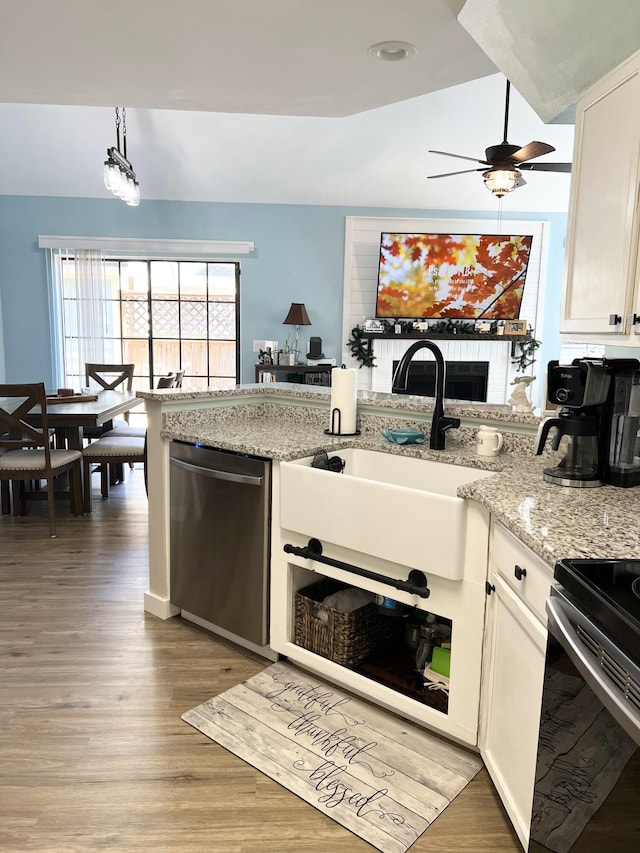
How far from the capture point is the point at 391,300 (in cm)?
651

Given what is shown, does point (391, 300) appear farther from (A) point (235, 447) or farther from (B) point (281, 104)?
(A) point (235, 447)

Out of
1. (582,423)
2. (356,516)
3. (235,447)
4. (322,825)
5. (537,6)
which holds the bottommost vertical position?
(322,825)

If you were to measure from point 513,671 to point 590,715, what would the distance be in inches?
18.9

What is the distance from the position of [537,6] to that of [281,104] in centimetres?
144

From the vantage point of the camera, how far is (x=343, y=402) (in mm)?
2619

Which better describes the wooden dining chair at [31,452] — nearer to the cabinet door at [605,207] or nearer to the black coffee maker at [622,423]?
the cabinet door at [605,207]

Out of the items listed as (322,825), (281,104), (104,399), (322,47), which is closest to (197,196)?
(104,399)

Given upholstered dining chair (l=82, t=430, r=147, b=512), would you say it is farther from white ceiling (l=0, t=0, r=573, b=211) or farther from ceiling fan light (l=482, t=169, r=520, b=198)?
ceiling fan light (l=482, t=169, r=520, b=198)

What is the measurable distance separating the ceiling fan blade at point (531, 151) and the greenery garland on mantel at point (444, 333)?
264 centimetres

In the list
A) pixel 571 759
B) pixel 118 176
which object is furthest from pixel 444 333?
pixel 571 759

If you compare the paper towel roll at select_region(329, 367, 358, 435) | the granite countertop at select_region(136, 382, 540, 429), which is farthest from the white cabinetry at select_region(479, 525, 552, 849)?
the paper towel roll at select_region(329, 367, 358, 435)

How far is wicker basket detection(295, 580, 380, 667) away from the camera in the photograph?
220 cm

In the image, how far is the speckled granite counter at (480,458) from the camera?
55.1 inches

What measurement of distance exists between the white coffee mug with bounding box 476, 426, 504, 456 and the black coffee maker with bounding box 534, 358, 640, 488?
13.3 inches
